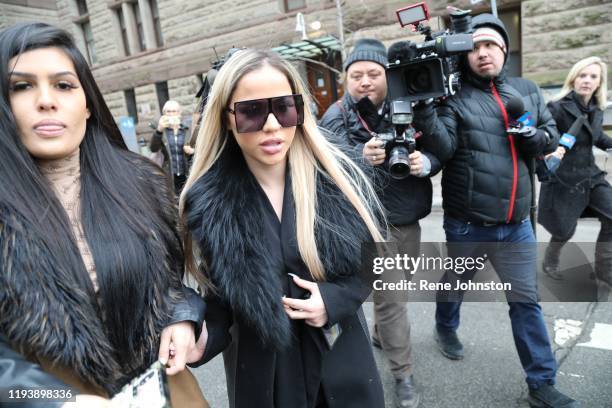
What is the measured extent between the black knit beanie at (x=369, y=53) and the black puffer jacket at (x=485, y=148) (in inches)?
19.7

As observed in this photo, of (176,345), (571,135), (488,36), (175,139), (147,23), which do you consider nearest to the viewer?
(176,345)

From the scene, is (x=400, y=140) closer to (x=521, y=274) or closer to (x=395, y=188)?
(x=395, y=188)

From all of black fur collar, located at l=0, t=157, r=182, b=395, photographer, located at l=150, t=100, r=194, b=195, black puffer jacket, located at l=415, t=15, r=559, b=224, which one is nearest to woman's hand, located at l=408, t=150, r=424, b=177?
black puffer jacket, located at l=415, t=15, r=559, b=224

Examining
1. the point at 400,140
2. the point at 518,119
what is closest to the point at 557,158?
the point at 518,119

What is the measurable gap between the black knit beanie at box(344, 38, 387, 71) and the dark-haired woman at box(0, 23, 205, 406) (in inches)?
68.0

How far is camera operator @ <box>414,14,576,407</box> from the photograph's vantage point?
7.70 ft

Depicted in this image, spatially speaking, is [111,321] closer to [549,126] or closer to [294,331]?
[294,331]

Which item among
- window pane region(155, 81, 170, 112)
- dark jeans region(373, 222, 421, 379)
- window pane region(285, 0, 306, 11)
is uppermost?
window pane region(285, 0, 306, 11)

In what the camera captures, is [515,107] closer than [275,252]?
No

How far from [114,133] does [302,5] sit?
39.0ft

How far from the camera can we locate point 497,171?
241 centimetres

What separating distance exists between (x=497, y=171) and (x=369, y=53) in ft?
3.53

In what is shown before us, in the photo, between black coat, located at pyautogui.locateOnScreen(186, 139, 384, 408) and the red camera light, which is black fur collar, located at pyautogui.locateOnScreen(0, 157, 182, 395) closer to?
black coat, located at pyautogui.locateOnScreen(186, 139, 384, 408)

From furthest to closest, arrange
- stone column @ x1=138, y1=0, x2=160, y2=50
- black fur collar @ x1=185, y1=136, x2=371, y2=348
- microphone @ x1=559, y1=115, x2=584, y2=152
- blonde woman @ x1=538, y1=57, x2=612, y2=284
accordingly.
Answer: stone column @ x1=138, y1=0, x2=160, y2=50 < blonde woman @ x1=538, y1=57, x2=612, y2=284 < microphone @ x1=559, y1=115, x2=584, y2=152 < black fur collar @ x1=185, y1=136, x2=371, y2=348
